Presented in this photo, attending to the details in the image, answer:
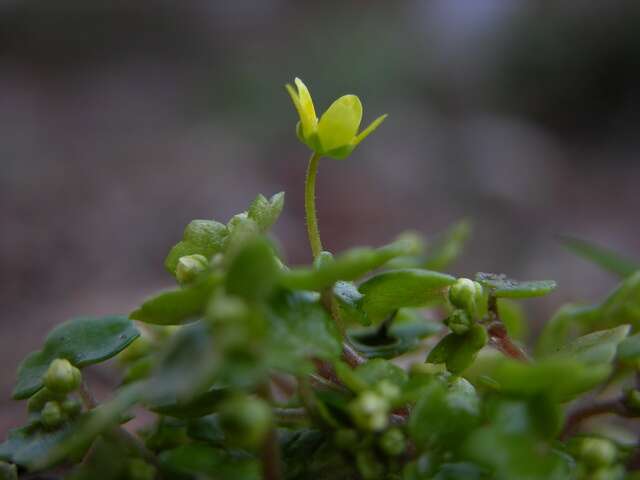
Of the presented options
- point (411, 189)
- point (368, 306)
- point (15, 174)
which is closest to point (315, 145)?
point (368, 306)

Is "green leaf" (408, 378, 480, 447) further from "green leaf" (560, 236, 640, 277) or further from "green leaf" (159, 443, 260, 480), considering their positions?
"green leaf" (560, 236, 640, 277)

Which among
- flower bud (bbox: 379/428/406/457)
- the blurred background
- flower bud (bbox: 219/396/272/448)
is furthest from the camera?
the blurred background

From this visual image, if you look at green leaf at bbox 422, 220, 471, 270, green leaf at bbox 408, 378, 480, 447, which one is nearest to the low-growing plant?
green leaf at bbox 408, 378, 480, 447

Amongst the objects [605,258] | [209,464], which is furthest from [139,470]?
[605,258]

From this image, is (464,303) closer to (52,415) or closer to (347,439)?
(347,439)

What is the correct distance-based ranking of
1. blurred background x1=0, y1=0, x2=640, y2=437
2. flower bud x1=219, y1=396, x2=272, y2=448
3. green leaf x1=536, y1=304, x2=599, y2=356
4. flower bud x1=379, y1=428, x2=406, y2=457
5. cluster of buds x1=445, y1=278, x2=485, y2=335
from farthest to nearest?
blurred background x1=0, y1=0, x2=640, y2=437
green leaf x1=536, y1=304, x2=599, y2=356
cluster of buds x1=445, y1=278, x2=485, y2=335
flower bud x1=379, y1=428, x2=406, y2=457
flower bud x1=219, y1=396, x2=272, y2=448
